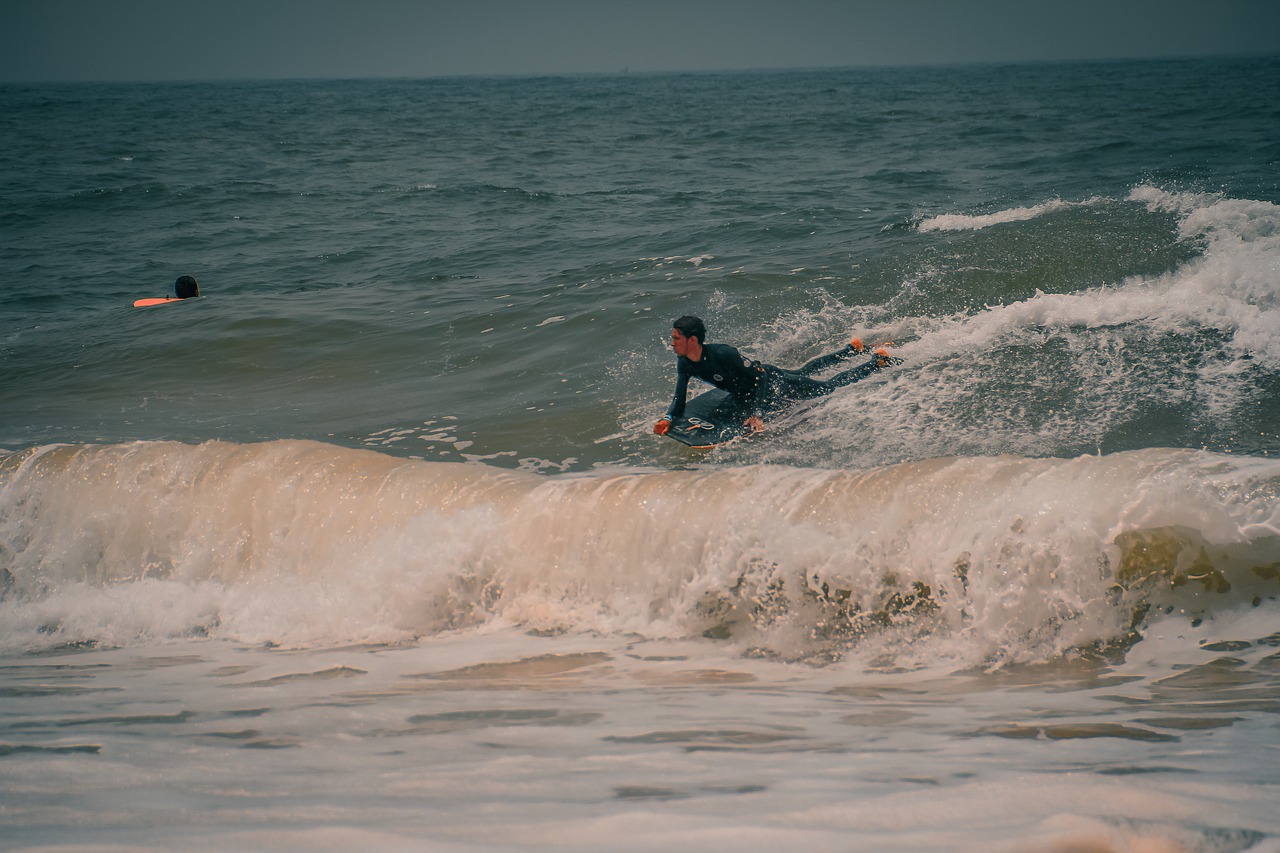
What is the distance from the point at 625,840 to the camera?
2.68 metres

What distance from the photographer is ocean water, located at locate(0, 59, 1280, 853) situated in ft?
10.1

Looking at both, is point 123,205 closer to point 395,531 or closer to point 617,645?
point 395,531

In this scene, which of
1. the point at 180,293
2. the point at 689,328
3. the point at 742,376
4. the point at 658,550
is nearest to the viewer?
the point at 658,550

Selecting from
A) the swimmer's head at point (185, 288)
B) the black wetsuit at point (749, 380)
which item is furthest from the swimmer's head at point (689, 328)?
the swimmer's head at point (185, 288)

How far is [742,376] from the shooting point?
332 inches

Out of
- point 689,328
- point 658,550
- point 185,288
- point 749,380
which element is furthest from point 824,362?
point 185,288

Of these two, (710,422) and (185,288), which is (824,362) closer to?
(710,422)

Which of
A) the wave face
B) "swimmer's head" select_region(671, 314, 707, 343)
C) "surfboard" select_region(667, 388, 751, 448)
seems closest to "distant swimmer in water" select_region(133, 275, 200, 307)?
the wave face

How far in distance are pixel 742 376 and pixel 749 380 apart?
9 centimetres

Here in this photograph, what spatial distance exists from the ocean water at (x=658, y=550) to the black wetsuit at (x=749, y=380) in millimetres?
268

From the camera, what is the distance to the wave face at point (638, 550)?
4.91 meters

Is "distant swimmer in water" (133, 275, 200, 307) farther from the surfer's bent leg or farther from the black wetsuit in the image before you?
the surfer's bent leg

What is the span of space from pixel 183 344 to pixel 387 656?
9.67m

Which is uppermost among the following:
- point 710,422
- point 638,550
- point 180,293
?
point 180,293
